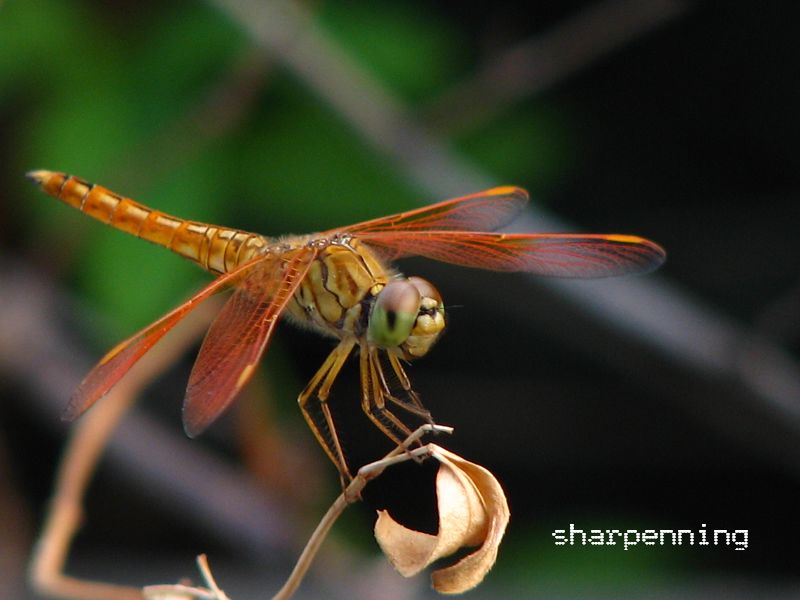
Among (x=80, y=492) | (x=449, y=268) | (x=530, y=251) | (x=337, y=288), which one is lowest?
(x=80, y=492)

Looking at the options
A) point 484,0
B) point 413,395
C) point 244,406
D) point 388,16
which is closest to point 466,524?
point 413,395

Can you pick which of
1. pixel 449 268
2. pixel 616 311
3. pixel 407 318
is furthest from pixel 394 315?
pixel 449 268

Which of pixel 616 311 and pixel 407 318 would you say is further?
pixel 616 311

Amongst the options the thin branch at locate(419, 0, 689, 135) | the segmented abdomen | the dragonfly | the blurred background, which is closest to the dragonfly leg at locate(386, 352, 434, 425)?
the dragonfly

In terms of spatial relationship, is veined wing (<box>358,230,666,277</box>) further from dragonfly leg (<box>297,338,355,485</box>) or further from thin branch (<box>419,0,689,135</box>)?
thin branch (<box>419,0,689,135</box>)

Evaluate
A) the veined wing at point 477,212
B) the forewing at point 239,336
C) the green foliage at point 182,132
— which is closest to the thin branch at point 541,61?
the green foliage at point 182,132

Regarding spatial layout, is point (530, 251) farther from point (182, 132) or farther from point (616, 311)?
point (182, 132)
